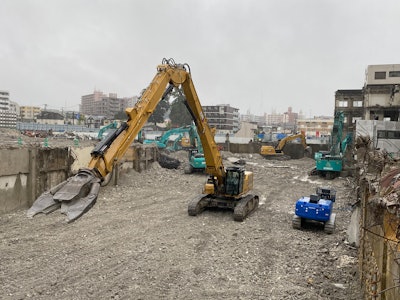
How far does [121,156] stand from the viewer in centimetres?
1015

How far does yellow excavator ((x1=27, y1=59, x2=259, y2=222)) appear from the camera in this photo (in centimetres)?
927

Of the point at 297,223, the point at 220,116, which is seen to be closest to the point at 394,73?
the point at 297,223

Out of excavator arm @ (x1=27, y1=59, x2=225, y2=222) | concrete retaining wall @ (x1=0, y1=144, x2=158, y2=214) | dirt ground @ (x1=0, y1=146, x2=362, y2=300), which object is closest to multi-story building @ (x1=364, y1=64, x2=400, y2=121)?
dirt ground @ (x1=0, y1=146, x2=362, y2=300)

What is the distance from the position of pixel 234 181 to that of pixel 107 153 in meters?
4.84

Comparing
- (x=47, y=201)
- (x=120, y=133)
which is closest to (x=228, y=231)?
(x=120, y=133)

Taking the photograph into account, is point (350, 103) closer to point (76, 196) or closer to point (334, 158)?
point (334, 158)

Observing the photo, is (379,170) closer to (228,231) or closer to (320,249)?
(320,249)

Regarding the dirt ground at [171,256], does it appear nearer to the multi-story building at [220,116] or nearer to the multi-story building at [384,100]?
the multi-story building at [384,100]

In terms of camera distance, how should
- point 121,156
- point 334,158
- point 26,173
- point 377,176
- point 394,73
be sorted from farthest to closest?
point 394,73 < point 334,158 < point 26,173 < point 121,156 < point 377,176

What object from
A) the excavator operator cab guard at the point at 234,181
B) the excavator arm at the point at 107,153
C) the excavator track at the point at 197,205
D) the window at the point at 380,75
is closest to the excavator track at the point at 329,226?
the excavator operator cab guard at the point at 234,181

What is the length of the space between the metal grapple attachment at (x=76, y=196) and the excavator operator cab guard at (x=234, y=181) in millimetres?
4907

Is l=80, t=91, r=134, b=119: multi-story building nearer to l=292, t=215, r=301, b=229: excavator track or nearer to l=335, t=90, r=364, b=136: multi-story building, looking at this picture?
l=335, t=90, r=364, b=136: multi-story building

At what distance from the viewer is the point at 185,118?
80.1m

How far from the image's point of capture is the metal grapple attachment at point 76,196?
9.19 meters
